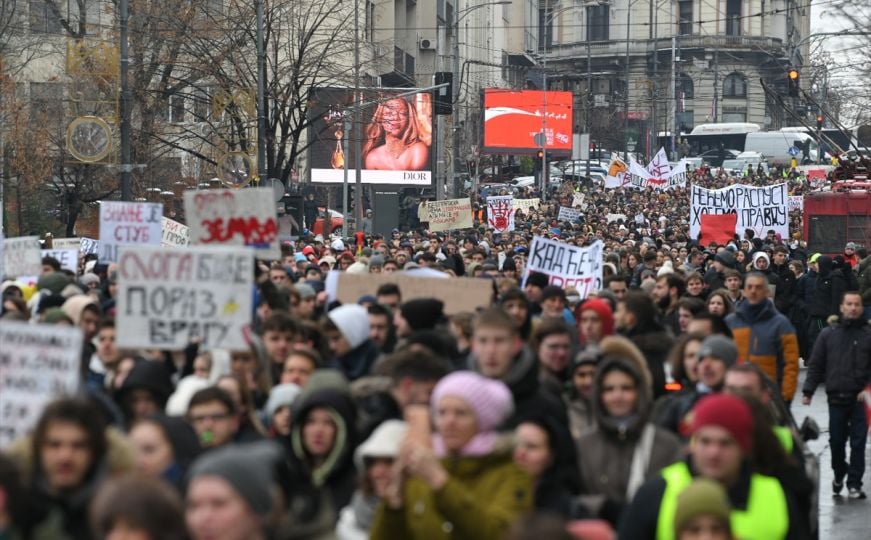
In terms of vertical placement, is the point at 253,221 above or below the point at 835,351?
above

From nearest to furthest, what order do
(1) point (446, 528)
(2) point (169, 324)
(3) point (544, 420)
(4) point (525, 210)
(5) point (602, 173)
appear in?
(1) point (446, 528), (3) point (544, 420), (2) point (169, 324), (4) point (525, 210), (5) point (602, 173)

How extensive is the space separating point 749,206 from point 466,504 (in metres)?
23.0

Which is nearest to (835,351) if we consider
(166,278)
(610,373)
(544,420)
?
(166,278)

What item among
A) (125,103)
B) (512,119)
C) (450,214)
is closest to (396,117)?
(450,214)

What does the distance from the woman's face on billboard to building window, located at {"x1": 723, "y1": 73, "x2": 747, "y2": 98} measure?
3032 inches

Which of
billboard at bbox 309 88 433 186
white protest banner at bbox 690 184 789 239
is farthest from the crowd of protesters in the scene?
billboard at bbox 309 88 433 186

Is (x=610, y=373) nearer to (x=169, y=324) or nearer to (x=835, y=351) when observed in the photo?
(x=169, y=324)

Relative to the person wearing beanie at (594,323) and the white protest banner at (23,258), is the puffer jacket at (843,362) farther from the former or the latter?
the white protest banner at (23,258)

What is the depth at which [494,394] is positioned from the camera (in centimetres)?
534

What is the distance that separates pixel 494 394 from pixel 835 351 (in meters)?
7.32

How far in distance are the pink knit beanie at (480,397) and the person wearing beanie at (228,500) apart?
783 millimetres

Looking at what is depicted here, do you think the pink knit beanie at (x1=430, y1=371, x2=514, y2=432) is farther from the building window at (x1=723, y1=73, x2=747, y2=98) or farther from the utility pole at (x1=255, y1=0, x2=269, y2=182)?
the building window at (x1=723, y1=73, x2=747, y2=98)

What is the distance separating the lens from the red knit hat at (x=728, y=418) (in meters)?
5.69

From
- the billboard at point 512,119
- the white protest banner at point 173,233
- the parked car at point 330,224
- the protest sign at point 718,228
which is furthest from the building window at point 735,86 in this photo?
the white protest banner at point 173,233
